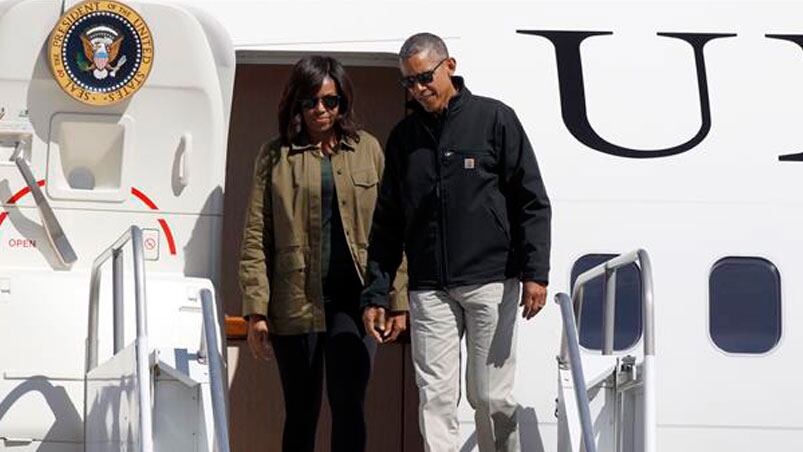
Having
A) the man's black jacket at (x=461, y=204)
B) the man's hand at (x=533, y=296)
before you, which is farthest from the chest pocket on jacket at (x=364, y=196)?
the man's hand at (x=533, y=296)

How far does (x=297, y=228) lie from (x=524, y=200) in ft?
3.39

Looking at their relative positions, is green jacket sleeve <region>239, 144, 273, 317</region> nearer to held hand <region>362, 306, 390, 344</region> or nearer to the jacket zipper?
held hand <region>362, 306, 390, 344</region>

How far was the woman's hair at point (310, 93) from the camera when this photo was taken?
→ 7.85 m

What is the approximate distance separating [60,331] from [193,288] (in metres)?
0.65

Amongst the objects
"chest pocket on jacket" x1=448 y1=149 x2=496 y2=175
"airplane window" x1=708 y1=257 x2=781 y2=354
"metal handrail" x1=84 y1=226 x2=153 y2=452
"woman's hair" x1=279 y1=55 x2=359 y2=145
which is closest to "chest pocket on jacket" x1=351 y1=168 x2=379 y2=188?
"woman's hair" x1=279 y1=55 x2=359 y2=145

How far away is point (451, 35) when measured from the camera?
885cm

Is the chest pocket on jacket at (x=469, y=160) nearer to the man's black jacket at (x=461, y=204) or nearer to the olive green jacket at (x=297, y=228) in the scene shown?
the man's black jacket at (x=461, y=204)

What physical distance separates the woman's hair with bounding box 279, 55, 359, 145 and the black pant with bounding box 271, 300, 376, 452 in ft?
2.57

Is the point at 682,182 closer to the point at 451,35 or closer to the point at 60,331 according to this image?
the point at 451,35

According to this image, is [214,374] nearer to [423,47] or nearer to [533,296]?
[533,296]

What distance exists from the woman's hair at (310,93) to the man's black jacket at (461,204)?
1.11 feet

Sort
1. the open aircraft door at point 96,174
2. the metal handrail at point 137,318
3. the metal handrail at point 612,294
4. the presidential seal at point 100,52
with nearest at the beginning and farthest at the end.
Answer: the metal handrail at point 137,318 → the metal handrail at point 612,294 → the open aircraft door at point 96,174 → the presidential seal at point 100,52

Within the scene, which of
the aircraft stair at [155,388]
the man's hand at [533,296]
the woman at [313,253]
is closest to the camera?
the aircraft stair at [155,388]

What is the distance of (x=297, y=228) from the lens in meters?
7.93
